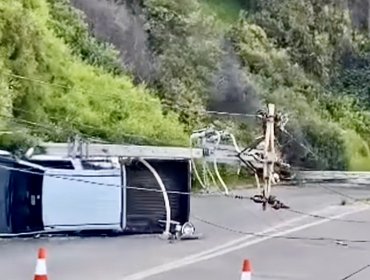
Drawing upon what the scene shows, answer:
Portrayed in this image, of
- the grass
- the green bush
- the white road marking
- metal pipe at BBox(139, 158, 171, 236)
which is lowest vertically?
the white road marking

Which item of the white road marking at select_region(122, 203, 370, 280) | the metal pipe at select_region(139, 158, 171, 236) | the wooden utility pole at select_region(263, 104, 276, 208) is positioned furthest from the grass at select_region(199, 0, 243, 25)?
the wooden utility pole at select_region(263, 104, 276, 208)

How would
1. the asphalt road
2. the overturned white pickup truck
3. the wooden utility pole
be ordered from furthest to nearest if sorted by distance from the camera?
the overturned white pickup truck → the asphalt road → the wooden utility pole

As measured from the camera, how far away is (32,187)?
Answer: 14.0 metres

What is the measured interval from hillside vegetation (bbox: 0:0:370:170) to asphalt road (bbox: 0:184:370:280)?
280 centimetres

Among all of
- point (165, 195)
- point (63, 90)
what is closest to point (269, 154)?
point (165, 195)

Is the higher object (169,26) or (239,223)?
(169,26)

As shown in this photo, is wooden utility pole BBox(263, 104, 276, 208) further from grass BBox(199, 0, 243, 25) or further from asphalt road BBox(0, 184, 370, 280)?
grass BBox(199, 0, 243, 25)

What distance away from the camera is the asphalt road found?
38.1 feet

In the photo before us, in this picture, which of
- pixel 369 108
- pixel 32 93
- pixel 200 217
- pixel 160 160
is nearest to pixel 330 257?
pixel 160 160

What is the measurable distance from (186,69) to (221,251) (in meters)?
→ 11.0

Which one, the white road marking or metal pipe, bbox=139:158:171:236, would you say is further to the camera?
metal pipe, bbox=139:158:171:236

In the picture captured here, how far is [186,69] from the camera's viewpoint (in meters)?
24.1

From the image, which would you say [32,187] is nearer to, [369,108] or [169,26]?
[169,26]

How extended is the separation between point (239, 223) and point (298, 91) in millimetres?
10945
